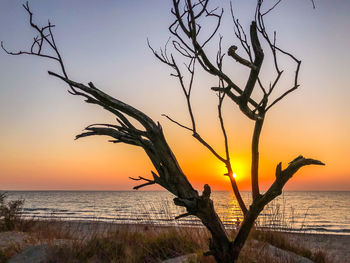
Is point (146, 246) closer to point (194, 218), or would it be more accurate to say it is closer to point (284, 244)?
point (194, 218)

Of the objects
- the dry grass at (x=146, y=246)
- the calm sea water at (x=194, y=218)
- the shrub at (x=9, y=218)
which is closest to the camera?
the dry grass at (x=146, y=246)

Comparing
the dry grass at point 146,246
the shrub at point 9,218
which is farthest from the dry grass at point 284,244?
the shrub at point 9,218

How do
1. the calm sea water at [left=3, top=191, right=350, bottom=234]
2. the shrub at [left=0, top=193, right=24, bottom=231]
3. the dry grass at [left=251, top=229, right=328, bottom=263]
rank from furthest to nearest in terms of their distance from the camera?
the shrub at [left=0, top=193, right=24, bottom=231], the calm sea water at [left=3, top=191, right=350, bottom=234], the dry grass at [left=251, top=229, right=328, bottom=263]

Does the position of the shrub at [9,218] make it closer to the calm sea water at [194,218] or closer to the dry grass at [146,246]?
the calm sea water at [194,218]

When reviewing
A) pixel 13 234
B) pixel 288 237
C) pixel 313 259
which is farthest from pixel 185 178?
pixel 13 234

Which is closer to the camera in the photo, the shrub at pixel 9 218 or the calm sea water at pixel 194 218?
the calm sea water at pixel 194 218

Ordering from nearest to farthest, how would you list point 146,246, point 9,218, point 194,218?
point 146,246
point 194,218
point 9,218

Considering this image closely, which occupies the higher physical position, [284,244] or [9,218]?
[9,218]

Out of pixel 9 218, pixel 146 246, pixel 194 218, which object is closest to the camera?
pixel 146 246

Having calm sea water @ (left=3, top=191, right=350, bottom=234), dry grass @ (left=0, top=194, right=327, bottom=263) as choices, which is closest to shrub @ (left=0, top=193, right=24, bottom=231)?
calm sea water @ (left=3, top=191, right=350, bottom=234)

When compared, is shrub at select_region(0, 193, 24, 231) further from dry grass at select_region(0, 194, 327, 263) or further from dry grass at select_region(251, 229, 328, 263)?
dry grass at select_region(251, 229, 328, 263)

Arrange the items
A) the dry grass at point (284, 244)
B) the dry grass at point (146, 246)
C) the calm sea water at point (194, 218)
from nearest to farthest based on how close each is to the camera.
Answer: the dry grass at point (146, 246)
the dry grass at point (284, 244)
the calm sea water at point (194, 218)

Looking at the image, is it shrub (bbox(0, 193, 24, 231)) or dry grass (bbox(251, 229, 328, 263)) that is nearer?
dry grass (bbox(251, 229, 328, 263))

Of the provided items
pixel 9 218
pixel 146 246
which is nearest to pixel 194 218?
pixel 146 246
